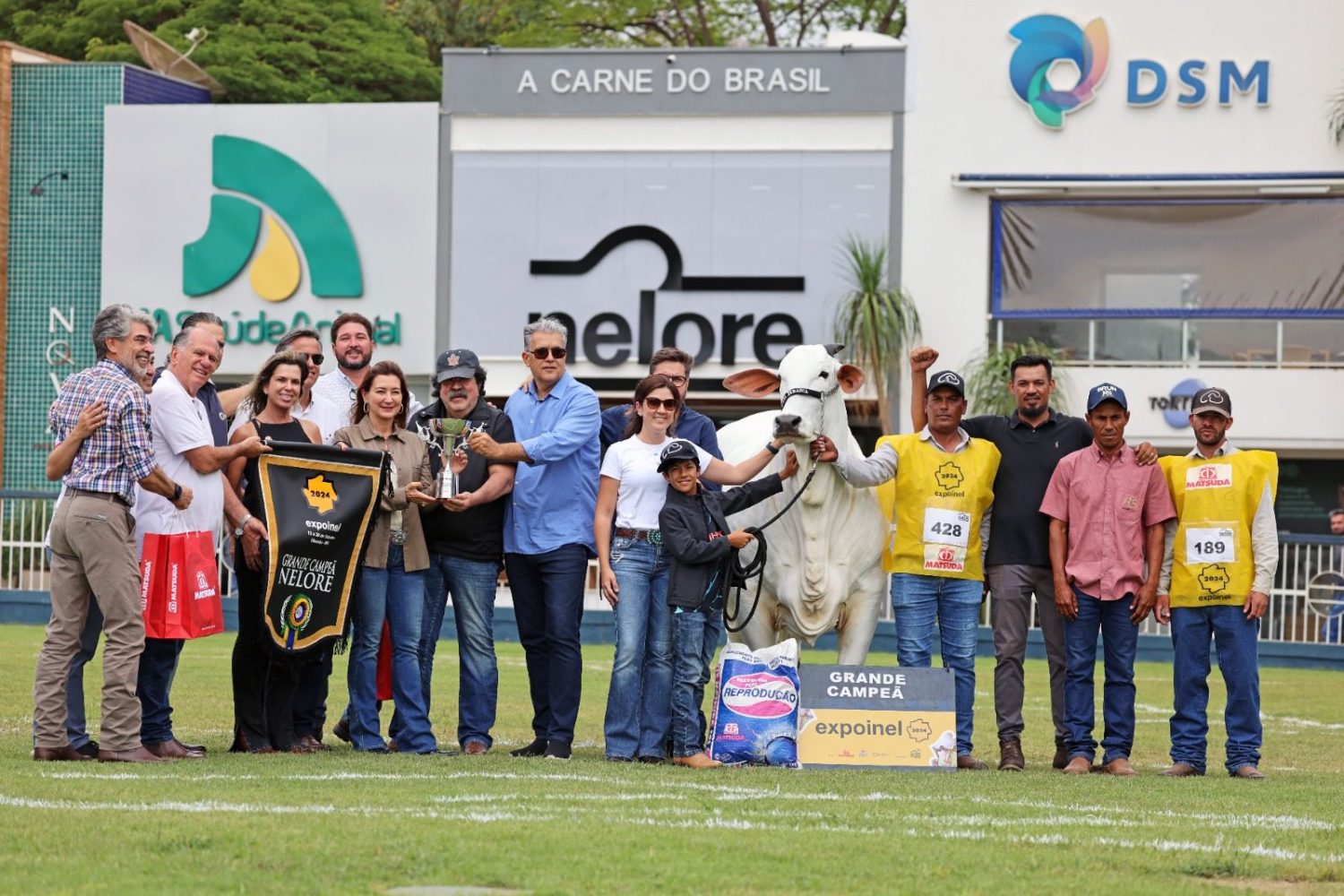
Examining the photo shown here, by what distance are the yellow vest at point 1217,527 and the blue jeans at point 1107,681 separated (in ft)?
1.11

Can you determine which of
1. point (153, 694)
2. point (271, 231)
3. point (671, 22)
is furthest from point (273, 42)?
point (153, 694)

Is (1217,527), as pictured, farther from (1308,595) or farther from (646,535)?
(1308,595)

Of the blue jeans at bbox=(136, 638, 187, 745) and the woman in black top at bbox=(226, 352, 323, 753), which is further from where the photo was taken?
the woman in black top at bbox=(226, 352, 323, 753)

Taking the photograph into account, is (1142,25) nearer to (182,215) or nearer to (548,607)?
(182,215)

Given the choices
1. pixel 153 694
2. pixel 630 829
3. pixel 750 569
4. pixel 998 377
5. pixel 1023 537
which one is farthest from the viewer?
pixel 998 377

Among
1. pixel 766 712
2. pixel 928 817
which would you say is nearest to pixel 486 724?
pixel 766 712

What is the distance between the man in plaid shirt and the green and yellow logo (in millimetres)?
22143

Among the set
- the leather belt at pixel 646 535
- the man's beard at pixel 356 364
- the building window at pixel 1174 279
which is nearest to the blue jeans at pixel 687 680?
the leather belt at pixel 646 535

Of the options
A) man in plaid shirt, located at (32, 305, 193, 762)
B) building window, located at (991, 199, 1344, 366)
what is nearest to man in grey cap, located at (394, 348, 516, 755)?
man in plaid shirt, located at (32, 305, 193, 762)

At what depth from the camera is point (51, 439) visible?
32.4 m

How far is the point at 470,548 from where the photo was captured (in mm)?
10547

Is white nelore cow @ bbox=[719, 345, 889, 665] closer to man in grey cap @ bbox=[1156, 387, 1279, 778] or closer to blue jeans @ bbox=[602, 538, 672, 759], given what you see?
blue jeans @ bbox=[602, 538, 672, 759]

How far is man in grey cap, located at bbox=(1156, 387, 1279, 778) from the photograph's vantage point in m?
10.6

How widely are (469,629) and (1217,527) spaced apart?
3.87 meters
